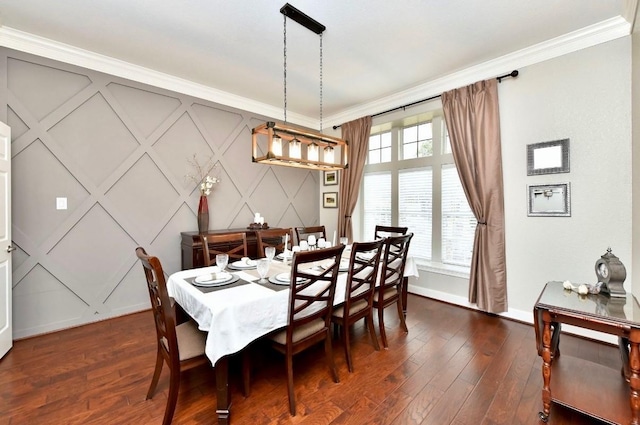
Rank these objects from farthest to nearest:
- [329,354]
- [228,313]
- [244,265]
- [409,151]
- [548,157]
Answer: [409,151] < [548,157] < [244,265] < [329,354] < [228,313]

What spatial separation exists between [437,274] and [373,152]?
2224 mm

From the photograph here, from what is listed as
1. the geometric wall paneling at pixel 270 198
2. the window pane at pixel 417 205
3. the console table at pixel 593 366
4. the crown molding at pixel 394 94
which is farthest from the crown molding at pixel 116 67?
the console table at pixel 593 366

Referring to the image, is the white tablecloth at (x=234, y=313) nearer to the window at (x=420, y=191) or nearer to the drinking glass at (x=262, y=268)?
the drinking glass at (x=262, y=268)

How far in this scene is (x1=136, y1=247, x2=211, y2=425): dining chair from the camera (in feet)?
4.71

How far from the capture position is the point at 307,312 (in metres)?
1.85

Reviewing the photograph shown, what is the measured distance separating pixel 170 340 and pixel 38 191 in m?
2.53

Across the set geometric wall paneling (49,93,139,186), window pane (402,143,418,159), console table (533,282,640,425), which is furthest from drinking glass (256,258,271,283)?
window pane (402,143,418,159)

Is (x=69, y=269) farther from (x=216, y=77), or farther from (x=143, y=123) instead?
(x=216, y=77)

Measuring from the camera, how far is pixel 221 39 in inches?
105

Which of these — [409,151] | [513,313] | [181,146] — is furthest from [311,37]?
[513,313]

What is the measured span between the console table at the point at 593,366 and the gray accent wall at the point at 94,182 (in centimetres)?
369

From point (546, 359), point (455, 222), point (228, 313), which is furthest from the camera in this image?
→ point (455, 222)

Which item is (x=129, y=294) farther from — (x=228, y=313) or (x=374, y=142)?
(x=374, y=142)

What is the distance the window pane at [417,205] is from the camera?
3932mm
